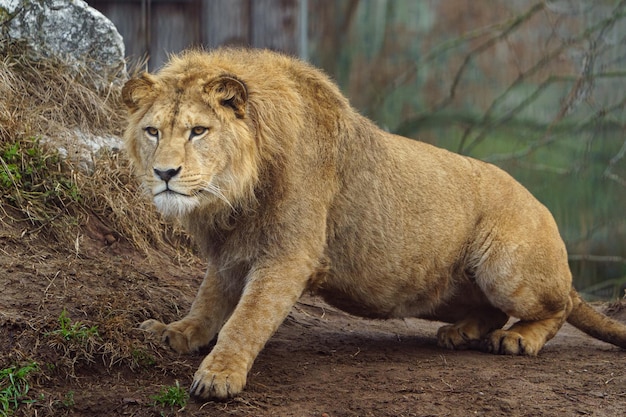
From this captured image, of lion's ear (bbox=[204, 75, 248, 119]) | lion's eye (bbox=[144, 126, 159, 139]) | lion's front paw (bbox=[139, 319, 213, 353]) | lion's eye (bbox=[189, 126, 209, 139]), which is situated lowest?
lion's front paw (bbox=[139, 319, 213, 353])

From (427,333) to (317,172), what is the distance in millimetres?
2328

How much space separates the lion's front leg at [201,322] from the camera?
5512mm

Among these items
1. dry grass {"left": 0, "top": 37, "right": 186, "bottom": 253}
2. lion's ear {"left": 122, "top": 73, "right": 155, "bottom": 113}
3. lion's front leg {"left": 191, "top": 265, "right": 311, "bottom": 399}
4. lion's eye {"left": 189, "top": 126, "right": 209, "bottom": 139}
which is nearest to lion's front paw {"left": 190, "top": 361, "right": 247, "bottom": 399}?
lion's front leg {"left": 191, "top": 265, "right": 311, "bottom": 399}

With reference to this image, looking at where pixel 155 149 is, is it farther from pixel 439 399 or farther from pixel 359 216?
pixel 439 399

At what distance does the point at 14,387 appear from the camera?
4758 mm

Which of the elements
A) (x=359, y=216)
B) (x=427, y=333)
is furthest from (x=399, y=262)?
(x=427, y=333)

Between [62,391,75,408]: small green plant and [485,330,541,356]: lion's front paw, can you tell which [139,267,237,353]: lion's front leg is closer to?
[62,391,75,408]: small green plant

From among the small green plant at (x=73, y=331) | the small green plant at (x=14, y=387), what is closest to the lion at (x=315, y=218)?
the small green plant at (x=73, y=331)

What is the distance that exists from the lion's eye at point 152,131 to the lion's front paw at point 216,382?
4.03 ft

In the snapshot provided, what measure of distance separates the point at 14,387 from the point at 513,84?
244 inches

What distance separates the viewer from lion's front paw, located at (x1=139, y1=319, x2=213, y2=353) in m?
5.49

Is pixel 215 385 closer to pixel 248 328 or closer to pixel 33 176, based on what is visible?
pixel 248 328

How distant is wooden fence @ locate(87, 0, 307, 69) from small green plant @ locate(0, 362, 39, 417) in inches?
177

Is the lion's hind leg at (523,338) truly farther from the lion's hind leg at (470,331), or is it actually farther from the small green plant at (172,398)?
the small green plant at (172,398)
